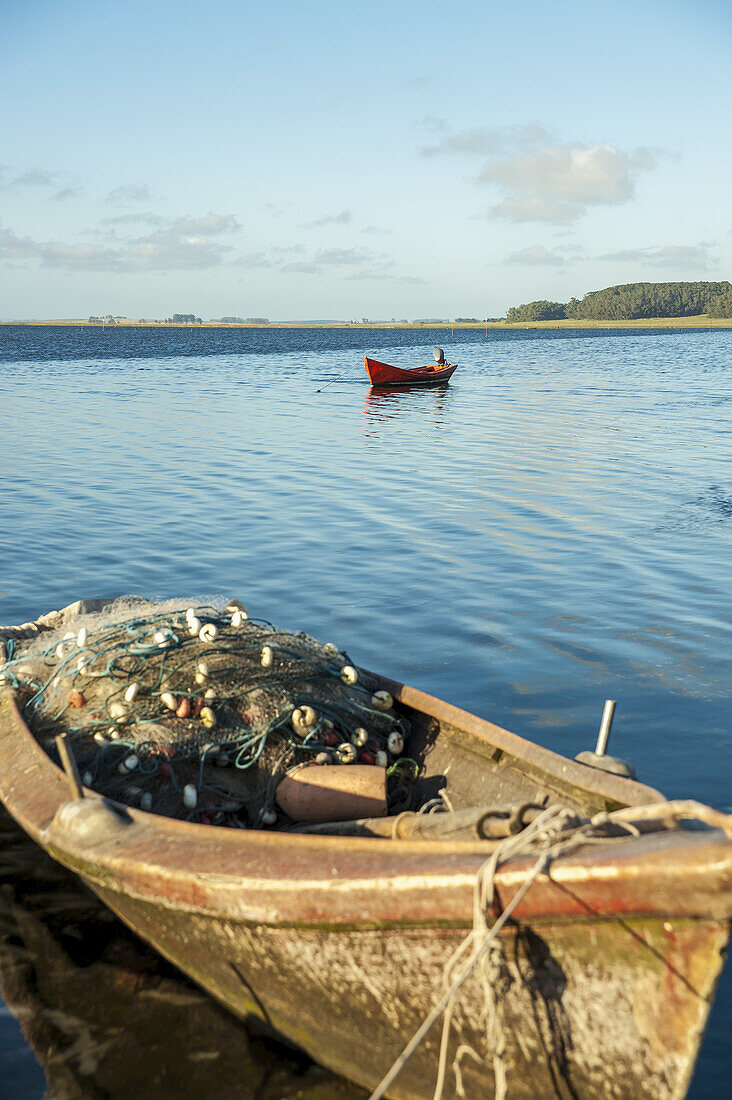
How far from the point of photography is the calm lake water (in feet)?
23.3

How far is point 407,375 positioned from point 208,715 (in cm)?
3573

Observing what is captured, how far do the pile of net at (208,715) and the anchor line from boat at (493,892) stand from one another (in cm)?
185

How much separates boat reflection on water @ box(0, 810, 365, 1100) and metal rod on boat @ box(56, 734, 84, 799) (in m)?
1.03

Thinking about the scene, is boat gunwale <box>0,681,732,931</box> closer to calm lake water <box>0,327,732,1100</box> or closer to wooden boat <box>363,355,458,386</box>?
calm lake water <box>0,327,732,1100</box>

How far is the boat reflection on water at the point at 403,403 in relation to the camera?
29.3 m

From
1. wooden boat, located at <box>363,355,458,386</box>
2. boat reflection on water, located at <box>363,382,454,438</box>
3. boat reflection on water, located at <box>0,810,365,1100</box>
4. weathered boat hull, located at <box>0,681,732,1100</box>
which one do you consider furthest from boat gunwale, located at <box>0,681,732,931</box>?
wooden boat, located at <box>363,355,458,386</box>

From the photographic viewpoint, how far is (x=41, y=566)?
11.3 metres

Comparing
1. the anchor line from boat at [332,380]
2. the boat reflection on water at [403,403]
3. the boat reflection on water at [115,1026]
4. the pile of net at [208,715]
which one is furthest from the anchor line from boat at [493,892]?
the anchor line from boat at [332,380]

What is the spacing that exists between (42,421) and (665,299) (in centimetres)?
18576

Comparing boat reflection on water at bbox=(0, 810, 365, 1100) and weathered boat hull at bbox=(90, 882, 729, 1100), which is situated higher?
weathered boat hull at bbox=(90, 882, 729, 1100)

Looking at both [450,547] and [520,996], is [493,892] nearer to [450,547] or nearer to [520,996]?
[520,996]

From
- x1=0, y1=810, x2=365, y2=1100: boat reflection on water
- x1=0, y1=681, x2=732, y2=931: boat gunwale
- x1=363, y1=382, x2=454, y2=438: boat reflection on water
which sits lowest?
x1=0, y1=810, x2=365, y2=1100: boat reflection on water

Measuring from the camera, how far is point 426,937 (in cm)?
301

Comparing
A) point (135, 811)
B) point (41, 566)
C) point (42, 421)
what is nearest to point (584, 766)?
point (135, 811)
